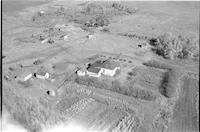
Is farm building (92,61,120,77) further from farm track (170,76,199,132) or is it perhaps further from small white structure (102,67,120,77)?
farm track (170,76,199,132)

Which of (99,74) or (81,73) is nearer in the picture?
(99,74)

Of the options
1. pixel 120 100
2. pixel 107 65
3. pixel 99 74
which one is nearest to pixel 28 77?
pixel 99 74

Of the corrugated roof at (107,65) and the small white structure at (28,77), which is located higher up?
the corrugated roof at (107,65)

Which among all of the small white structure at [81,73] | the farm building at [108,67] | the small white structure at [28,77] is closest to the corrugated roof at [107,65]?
the farm building at [108,67]

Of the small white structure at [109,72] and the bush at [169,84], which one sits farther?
the small white structure at [109,72]

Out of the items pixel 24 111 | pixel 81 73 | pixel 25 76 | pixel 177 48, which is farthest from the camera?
pixel 177 48

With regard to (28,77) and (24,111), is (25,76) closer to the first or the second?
(28,77)

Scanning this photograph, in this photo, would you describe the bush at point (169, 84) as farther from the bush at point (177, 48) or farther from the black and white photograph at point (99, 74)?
the bush at point (177, 48)
